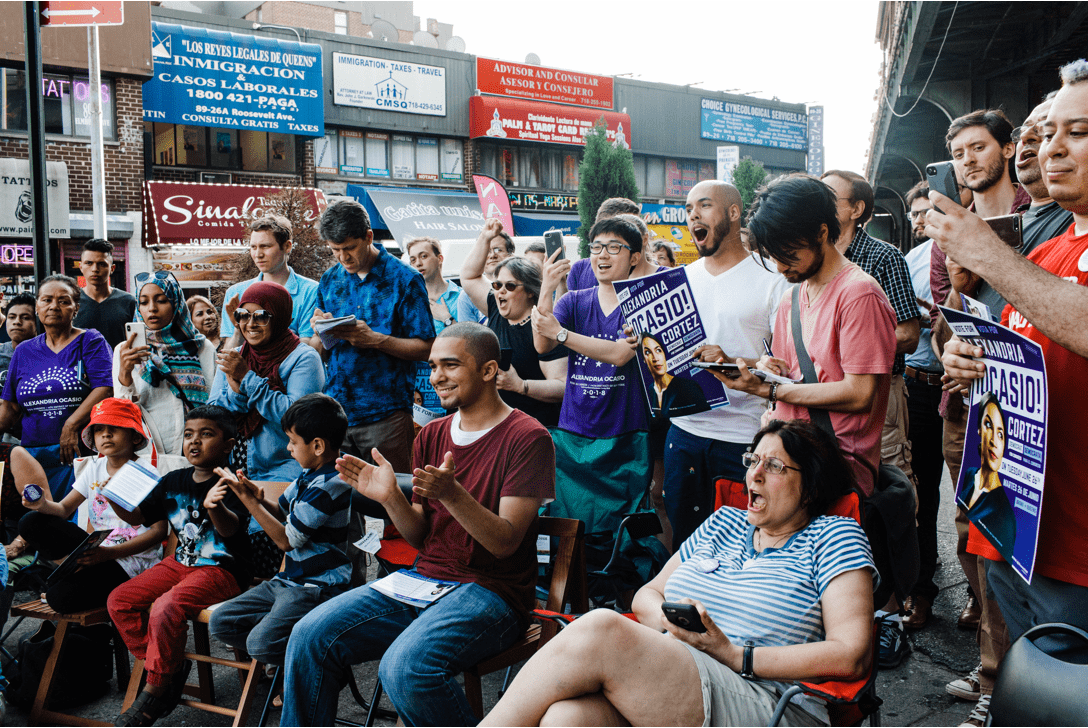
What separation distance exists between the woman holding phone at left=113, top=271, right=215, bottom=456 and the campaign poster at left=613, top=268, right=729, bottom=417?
278 cm

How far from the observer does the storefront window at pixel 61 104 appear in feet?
57.6

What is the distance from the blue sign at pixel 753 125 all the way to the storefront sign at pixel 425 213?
14080 millimetres

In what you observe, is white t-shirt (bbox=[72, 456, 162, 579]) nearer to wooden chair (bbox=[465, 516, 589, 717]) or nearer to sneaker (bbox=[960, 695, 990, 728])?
wooden chair (bbox=[465, 516, 589, 717])

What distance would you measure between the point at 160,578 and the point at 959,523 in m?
3.59

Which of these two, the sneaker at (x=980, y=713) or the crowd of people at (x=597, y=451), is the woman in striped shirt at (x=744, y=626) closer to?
the crowd of people at (x=597, y=451)

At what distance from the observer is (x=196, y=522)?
149 inches

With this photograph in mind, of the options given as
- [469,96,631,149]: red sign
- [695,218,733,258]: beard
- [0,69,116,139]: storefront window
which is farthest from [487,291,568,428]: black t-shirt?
[469,96,631,149]: red sign

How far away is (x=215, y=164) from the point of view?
22.2m

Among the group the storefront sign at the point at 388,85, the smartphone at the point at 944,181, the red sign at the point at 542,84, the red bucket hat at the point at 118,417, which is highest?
the red sign at the point at 542,84

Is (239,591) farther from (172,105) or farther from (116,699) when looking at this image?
(172,105)

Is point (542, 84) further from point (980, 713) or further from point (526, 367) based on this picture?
point (980, 713)

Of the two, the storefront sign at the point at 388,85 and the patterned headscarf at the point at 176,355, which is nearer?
the patterned headscarf at the point at 176,355

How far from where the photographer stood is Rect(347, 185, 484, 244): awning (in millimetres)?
24859

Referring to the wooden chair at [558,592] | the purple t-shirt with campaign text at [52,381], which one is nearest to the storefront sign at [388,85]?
the purple t-shirt with campaign text at [52,381]
